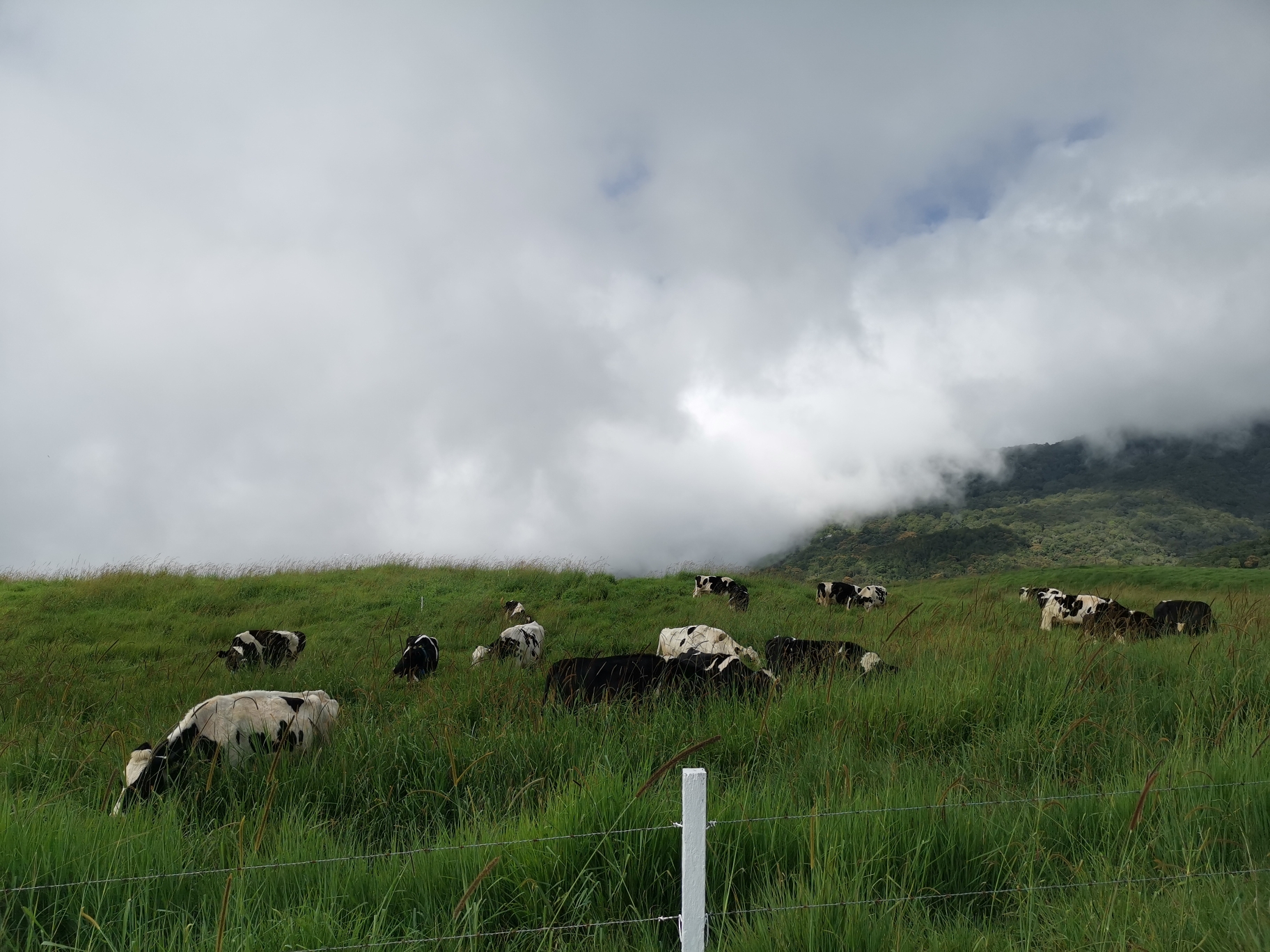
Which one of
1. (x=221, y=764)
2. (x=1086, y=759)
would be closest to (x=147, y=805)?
(x=221, y=764)

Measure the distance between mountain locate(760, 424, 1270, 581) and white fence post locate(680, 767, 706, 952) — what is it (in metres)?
23.6

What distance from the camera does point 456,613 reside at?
47.6 feet

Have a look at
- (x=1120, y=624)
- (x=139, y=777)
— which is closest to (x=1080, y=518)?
(x=1120, y=624)

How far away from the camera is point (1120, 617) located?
1227 centimetres

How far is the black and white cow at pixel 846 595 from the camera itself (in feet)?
55.1

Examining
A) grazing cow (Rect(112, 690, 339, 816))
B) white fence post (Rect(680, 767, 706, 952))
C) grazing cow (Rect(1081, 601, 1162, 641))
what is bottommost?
grazing cow (Rect(1081, 601, 1162, 641))

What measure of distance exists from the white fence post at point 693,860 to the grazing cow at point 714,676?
3908 millimetres

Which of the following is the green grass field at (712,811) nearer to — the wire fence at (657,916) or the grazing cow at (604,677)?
the wire fence at (657,916)

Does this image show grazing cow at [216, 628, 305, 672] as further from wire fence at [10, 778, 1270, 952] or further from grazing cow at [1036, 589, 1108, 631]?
grazing cow at [1036, 589, 1108, 631]

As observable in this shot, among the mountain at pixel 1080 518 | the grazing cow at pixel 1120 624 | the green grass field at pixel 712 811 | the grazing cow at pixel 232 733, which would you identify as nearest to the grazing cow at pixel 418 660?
the green grass field at pixel 712 811

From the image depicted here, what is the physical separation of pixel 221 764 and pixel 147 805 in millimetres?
701

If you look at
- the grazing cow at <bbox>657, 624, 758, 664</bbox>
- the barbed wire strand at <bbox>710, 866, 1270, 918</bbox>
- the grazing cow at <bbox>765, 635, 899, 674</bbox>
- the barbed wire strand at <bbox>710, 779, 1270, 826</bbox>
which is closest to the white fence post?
the barbed wire strand at <bbox>710, 866, 1270, 918</bbox>

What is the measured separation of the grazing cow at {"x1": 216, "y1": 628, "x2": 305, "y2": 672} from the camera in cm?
1034

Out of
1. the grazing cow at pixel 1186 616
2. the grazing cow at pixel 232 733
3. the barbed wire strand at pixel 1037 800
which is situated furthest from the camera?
the grazing cow at pixel 1186 616
